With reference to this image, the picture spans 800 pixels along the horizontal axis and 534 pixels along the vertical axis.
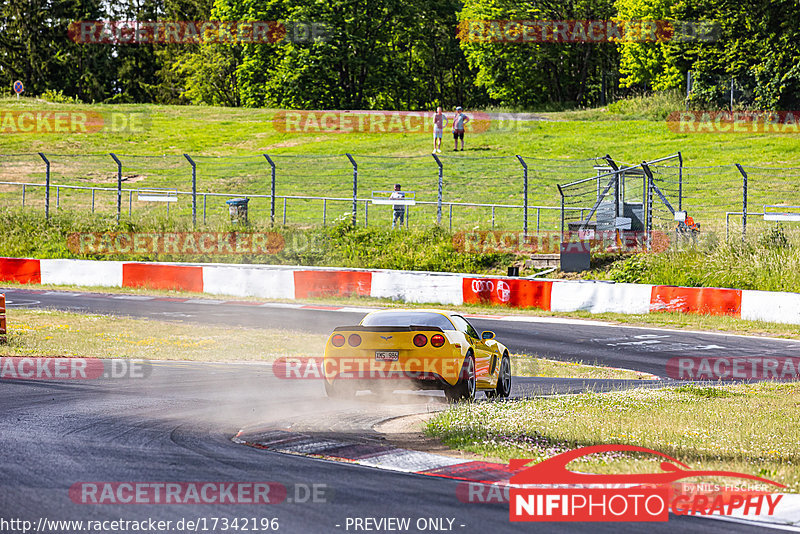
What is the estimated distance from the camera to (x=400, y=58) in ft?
239

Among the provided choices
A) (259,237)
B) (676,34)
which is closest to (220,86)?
(676,34)

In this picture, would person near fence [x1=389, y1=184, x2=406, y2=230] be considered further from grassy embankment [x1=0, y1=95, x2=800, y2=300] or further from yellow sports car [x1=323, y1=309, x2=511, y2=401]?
yellow sports car [x1=323, y1=309, x2=511, y2=401]

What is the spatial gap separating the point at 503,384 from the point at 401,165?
28.5 meters

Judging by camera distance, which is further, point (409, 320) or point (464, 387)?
point (409, 320)

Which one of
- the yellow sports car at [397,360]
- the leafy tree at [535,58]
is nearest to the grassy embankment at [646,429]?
the yellow sports car at [397,360]

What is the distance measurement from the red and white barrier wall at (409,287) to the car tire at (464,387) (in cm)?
1057

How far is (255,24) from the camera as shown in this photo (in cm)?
6512

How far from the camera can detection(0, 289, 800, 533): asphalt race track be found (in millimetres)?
5484

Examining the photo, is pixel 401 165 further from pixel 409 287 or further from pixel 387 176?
pixel 409 287

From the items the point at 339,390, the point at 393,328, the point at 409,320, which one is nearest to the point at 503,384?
the point at 409,320

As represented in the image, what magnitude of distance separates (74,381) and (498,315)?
1100 centimetres

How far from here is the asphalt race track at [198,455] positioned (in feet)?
18.0

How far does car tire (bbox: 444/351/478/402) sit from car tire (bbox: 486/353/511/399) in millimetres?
1215

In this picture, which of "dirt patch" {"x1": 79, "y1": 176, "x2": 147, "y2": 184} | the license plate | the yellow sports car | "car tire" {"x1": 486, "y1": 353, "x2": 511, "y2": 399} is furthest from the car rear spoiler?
"dirt patch" {"x1": 79, "y1": 176, "x2": 147, "y2": 184}
